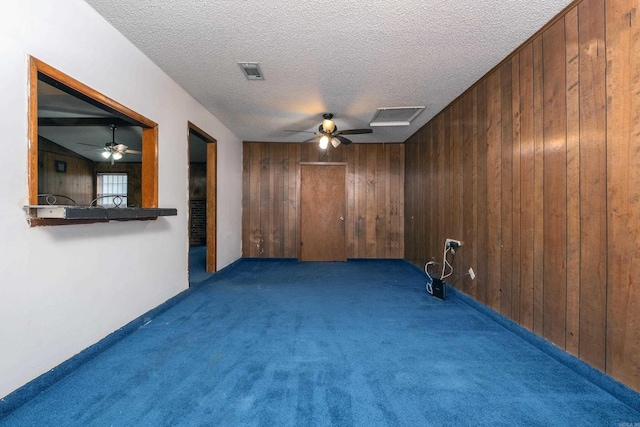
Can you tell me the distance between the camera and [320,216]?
5719 millimetres

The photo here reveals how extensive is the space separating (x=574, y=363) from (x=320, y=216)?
14.4 ft

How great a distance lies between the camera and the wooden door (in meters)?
5.71

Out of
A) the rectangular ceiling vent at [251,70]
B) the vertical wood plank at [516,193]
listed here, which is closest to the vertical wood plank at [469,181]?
the vertical wood plank at [516,193]

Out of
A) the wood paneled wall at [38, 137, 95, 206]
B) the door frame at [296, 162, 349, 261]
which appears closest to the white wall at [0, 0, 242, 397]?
the door frame at [296, 162, 349, 261]

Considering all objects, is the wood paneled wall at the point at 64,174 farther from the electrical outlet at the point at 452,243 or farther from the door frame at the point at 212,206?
the electrical outlet at the point at 452,243

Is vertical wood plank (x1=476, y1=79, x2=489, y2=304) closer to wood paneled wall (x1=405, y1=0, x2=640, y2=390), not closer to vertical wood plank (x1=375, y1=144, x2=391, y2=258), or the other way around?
wood paneled wall (x1=405, y1=0, x2=640, y2=390)

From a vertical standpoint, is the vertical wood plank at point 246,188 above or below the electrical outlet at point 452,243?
above

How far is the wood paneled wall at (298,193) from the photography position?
5.68 m

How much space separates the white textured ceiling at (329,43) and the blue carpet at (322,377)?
8.10 feet

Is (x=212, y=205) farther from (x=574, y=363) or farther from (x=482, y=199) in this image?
(x=574, y=363)

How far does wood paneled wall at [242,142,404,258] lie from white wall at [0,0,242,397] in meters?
2.64

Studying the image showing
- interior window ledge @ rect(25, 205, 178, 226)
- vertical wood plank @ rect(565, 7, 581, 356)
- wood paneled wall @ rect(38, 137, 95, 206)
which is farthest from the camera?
wood paneled wall @ rect(38, 137, 95, 206)

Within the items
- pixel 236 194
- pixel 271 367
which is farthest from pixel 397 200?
pixel 271 367

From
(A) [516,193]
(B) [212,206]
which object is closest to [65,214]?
(B) [212,206]
